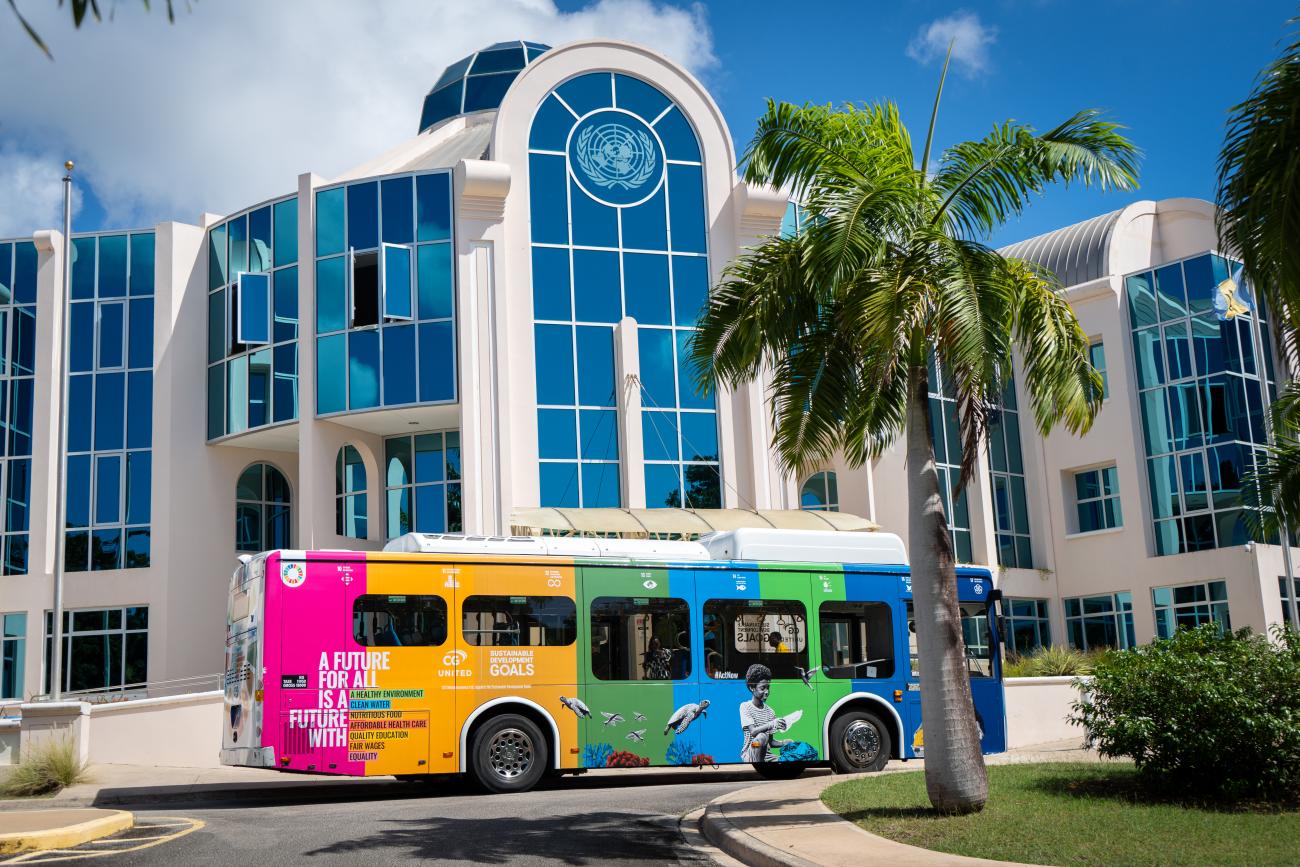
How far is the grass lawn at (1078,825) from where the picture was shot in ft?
30.5

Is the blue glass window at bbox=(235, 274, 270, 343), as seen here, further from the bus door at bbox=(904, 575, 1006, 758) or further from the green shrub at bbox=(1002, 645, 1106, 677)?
the bus door at bbox=(904, 575, 1006, 758)

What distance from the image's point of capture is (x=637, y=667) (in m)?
17.4

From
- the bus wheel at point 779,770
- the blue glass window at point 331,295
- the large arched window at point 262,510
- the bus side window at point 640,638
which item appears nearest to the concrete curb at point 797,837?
the bus side window at point 640,638

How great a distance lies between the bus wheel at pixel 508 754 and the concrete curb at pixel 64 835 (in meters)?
Answer: 4.77

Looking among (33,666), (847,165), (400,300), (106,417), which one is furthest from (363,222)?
(847,165)

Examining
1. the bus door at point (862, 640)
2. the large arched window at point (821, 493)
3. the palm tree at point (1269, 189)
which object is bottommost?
the bus door at point (862, 640)

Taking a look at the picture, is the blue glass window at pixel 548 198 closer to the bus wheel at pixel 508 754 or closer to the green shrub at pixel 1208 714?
the bus wheel at pixel 508 754

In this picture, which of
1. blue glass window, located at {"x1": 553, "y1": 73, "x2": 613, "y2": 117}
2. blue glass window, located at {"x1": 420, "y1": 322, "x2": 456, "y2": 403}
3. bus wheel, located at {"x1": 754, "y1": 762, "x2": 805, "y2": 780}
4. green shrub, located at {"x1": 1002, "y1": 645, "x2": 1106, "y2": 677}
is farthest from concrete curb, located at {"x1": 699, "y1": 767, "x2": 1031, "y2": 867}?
blue glass window, located at {"x1": 553, "y1": 73, "x2": 613, "y2": 117}

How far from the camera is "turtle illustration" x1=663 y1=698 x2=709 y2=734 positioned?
17.4 m

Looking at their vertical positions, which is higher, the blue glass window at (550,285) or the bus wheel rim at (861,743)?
the blue glass window at (550,285)

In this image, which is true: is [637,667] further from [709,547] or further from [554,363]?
[554,363]

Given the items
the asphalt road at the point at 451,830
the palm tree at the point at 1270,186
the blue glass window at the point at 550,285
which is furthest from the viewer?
the blue glass window at the point at 550,285

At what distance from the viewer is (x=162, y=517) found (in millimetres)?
35344

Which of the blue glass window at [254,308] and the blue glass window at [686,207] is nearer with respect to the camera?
the blue glass window at [254,308]
